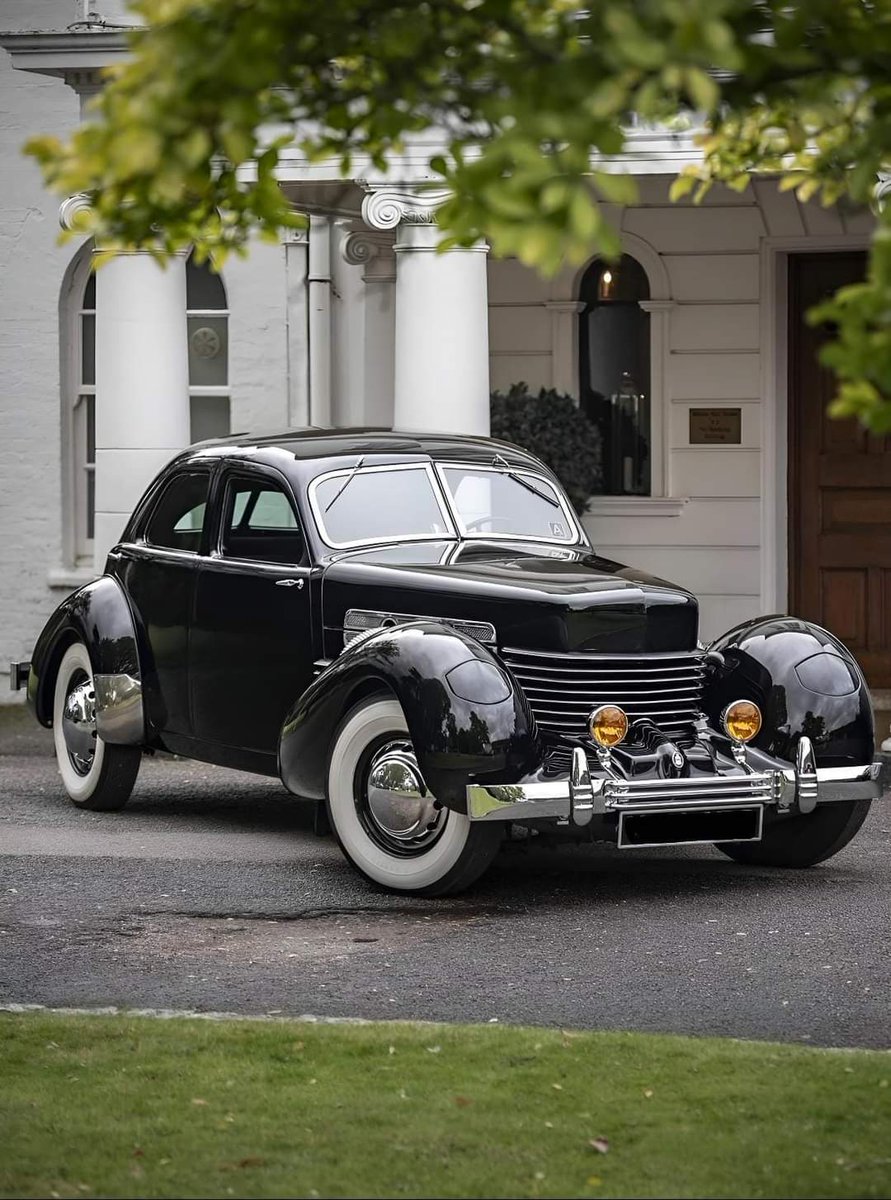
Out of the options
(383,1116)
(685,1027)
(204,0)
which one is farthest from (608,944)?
(204,0)

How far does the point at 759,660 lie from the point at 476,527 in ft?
4.89

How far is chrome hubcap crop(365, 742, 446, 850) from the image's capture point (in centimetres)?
765

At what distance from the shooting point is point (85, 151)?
11.8 ft

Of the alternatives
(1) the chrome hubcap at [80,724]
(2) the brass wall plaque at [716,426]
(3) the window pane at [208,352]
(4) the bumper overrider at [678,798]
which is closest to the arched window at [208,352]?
(3) the window pane at [208,352]

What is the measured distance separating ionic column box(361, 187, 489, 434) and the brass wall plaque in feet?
10.0

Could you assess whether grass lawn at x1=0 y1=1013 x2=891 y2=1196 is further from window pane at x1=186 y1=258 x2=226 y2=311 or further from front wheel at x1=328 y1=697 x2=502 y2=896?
window pane at x1=186 y1=258 x2=226 y2=311

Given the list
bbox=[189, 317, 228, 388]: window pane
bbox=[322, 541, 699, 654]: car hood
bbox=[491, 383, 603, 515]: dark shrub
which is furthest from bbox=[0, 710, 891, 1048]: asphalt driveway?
bbox=[189, 317, 228, 388]: window pane

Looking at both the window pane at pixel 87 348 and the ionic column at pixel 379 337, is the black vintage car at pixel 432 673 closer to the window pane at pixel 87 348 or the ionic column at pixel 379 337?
the ionic column at pixel 379 337

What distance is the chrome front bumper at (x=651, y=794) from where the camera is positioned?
7352mm

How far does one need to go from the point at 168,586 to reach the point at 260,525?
63 cm

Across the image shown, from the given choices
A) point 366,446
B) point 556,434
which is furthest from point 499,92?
point 556,434

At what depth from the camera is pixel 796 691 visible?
8188mm

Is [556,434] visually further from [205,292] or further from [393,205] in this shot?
[205,292]

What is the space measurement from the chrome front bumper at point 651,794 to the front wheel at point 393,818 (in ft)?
0.71
